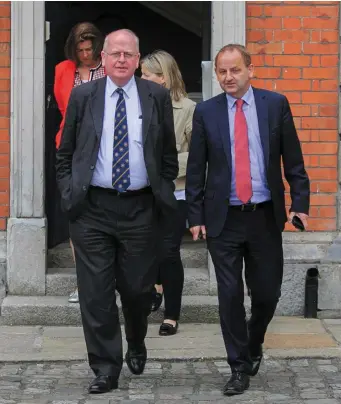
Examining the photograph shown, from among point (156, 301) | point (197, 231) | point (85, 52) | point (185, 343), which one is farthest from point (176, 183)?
point (197, 231)

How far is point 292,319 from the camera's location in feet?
25.8

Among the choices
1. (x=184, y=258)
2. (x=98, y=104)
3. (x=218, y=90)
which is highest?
(x=218, y=90)

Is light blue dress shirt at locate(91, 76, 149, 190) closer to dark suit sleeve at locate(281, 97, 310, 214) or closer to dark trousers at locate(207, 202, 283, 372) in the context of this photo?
dark trousers at locate(207, 202, 283, 372)

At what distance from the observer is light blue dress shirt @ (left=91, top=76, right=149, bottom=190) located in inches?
227

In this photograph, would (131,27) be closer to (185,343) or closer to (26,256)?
(26,256)

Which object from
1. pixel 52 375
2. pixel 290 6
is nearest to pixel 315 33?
pixel 290 6

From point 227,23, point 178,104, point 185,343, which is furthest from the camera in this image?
point 227,23

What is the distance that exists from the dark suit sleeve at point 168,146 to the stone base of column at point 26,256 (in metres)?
2.15

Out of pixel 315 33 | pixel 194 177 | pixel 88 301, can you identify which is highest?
pixel 315 33

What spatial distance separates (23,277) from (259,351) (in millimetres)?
2394

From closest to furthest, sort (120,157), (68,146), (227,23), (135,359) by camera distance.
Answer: (120,157) < (68,146) < (135,359) < (227,23)

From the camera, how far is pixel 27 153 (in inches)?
310

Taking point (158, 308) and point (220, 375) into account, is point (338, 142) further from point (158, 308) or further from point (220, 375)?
point (220, 375)

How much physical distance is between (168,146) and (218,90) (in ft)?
6.64
